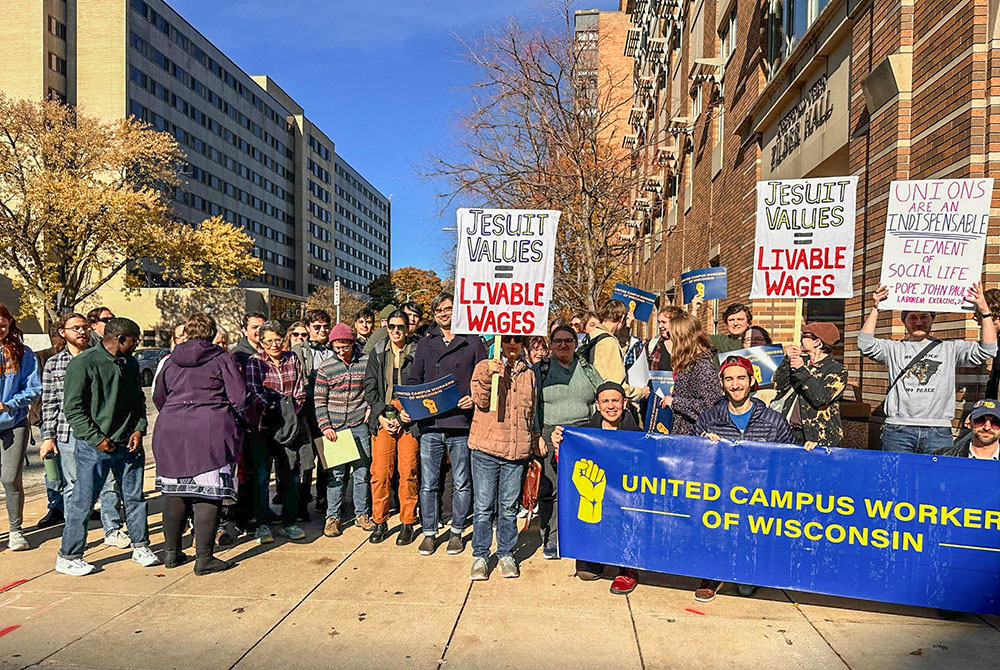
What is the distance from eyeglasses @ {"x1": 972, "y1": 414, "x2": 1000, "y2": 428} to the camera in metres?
4.70

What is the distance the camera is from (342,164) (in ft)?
373

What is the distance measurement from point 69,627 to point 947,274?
649 cm

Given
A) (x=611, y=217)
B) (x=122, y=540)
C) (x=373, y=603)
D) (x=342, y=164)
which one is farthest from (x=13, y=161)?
(x=342, y=164)

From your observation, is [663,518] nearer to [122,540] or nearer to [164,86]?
[122,540]

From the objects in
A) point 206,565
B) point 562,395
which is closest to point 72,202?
point 206,565

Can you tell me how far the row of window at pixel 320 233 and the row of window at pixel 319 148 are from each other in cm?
1003

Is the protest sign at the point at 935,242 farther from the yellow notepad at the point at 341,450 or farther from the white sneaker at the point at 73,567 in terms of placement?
the white sneaker at the point at 73,567

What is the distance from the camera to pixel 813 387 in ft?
17.8

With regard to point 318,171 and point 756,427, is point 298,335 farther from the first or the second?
point 318,171

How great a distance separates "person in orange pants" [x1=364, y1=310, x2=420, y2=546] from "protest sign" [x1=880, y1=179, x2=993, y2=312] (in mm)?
3928

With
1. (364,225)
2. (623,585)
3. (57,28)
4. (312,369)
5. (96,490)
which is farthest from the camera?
(364,225)

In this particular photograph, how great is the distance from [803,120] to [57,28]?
61.6 metres

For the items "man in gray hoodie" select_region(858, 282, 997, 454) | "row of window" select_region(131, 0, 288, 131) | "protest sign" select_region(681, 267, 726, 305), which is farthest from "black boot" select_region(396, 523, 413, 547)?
"row of window" select_region(131, 0, 288, 131)

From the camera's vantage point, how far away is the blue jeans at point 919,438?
545 cm
